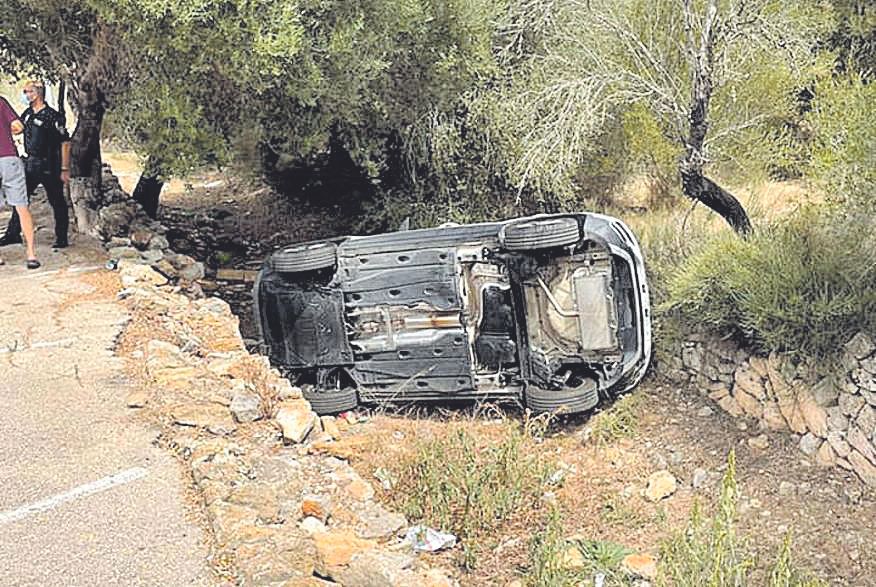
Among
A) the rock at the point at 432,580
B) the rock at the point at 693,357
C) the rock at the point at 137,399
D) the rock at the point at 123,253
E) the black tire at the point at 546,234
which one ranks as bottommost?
the rock at the point at 693,357

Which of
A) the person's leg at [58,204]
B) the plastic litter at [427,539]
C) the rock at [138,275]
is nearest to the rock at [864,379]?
the plastic litter at [427,539]

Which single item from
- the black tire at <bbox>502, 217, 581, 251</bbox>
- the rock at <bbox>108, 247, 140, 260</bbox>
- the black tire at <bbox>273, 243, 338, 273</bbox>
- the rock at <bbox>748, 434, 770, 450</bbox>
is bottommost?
the rock at <bbox>748, 434, 770, 450</bbox>

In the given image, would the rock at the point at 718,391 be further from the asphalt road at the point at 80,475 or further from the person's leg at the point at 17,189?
the person's leg at the point at 17,189

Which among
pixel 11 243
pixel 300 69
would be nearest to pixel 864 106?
pixel 300 69

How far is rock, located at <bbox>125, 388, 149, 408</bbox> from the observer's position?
21.2 feet

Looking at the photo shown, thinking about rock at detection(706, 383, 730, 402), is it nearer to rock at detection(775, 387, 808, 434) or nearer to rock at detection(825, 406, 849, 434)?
rock at detection(775, 387, 808, 434)

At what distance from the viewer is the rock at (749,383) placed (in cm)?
882

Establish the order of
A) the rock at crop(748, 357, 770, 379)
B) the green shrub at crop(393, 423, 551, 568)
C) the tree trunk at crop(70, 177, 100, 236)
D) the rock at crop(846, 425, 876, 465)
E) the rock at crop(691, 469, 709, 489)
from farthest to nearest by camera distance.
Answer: the tree trunk at crop(70, 177, 100, 236), the rock at crop(748, 357, 770, 379), the rock at crop(691, 469, 709, 489), the rock at crop(846, 425, 876, 465), the green shrub at crop(393, 423, 551, 568)

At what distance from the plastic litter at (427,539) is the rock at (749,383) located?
3878mm

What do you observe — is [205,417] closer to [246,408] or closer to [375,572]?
[246,408]

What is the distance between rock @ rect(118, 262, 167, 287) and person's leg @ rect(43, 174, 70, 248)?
1.12 m

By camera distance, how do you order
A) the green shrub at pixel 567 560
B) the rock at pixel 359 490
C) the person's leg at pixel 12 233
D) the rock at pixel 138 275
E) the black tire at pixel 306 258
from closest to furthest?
the green shrub at pixel 567 560 → the rock at pixel 359 490 → the black tire at pixel 306 258 → the rock at pixel 138 275 → the person's leg at pixel 12 233

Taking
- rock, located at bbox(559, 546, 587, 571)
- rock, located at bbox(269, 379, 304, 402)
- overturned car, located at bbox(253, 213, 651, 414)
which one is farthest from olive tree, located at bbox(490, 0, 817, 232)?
rock, located at bbox(269, 379, 304, 402)

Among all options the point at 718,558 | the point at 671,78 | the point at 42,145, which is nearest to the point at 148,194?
the point at 42,145
